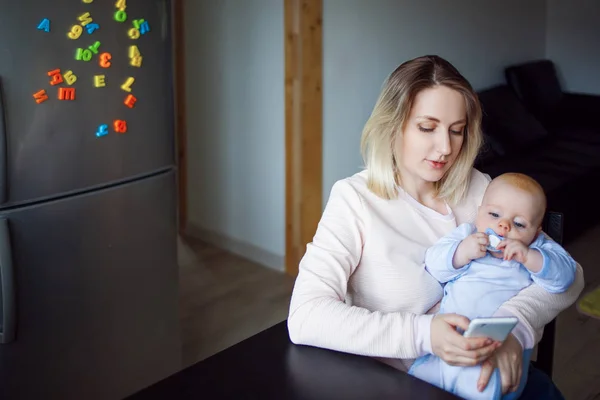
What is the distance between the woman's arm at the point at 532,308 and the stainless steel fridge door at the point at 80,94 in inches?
53.4

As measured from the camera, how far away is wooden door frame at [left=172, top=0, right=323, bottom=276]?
11.5ft

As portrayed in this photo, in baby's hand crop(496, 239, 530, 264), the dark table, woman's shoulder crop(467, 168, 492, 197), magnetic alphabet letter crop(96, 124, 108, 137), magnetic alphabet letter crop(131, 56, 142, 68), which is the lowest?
the dark table

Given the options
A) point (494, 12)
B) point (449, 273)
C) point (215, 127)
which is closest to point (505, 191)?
point (449, 273)

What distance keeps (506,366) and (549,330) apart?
18.4 inches

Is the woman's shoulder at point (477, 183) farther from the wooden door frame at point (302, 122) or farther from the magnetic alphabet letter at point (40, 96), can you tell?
Answer: the wooden door frame at point (302, 122)

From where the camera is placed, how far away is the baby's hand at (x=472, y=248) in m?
1.55

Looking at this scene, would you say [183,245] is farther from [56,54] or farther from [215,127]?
[56,54]

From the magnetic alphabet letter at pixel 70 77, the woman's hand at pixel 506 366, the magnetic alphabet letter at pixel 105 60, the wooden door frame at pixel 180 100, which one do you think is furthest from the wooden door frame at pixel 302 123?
the woman's hand at pixel 506 366

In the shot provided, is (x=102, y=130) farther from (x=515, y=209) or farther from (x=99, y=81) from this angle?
(x=515, y=209)

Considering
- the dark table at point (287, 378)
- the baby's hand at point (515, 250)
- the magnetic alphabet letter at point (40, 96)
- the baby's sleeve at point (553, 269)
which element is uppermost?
the magnetic alphabet letter at point (40, 96)

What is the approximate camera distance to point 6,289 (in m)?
2.19

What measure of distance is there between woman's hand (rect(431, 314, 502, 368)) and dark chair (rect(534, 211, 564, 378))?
48 centimetres

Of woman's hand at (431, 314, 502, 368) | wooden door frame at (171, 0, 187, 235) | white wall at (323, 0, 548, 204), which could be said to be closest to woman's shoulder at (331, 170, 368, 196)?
woman's hand at (431, 314, 502, 368)

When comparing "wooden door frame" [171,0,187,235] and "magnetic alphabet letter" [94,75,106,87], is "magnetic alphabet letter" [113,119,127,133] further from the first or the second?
"wooden door frame" [171,0,187,235]
